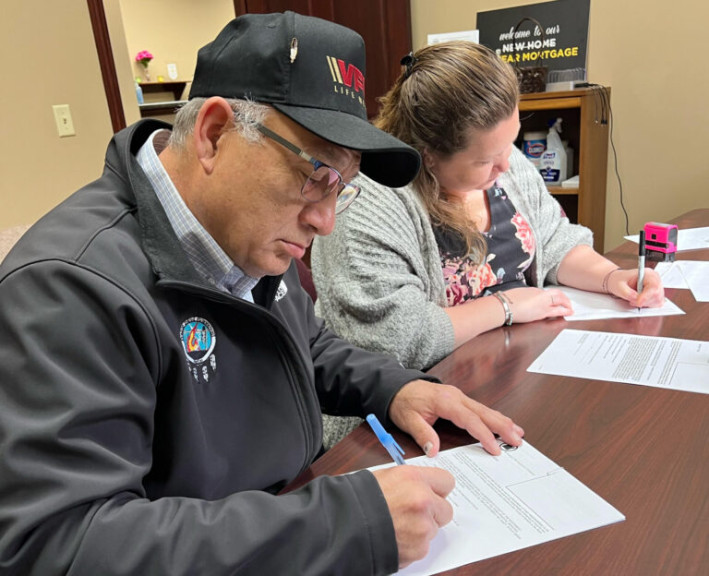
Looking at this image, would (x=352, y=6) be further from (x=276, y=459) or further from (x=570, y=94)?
(x=276, y=459)

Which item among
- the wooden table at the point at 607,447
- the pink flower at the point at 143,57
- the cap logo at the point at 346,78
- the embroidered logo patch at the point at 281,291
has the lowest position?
the wooden table at the point at 607,447

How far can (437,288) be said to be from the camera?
56.1 inches

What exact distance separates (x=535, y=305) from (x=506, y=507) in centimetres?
68

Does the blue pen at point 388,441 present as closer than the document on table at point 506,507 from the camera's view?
No

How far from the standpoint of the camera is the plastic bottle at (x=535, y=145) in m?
2.84

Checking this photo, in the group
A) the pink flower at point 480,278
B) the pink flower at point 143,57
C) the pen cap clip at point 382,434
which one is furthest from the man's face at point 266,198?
the pink flower at point 143,57

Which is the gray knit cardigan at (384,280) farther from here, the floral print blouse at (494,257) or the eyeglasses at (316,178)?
the eyeglasses at (316,178)

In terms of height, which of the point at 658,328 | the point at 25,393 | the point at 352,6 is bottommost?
the point at 658,328

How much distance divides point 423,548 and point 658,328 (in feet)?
2.73

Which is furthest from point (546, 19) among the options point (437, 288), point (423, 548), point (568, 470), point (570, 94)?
point (423, 548)

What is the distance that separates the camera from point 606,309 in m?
1.40

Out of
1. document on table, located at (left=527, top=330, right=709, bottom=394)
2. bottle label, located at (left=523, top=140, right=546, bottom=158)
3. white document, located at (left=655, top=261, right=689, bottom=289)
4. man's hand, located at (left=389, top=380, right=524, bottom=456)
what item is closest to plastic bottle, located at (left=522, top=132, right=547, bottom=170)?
bottle label, located at (left=523, top=140, right=546, bottom=158)

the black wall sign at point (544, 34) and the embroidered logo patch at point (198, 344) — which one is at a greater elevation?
the black wall sign at point (544, 34)

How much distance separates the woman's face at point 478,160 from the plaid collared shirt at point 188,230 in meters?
0.74
